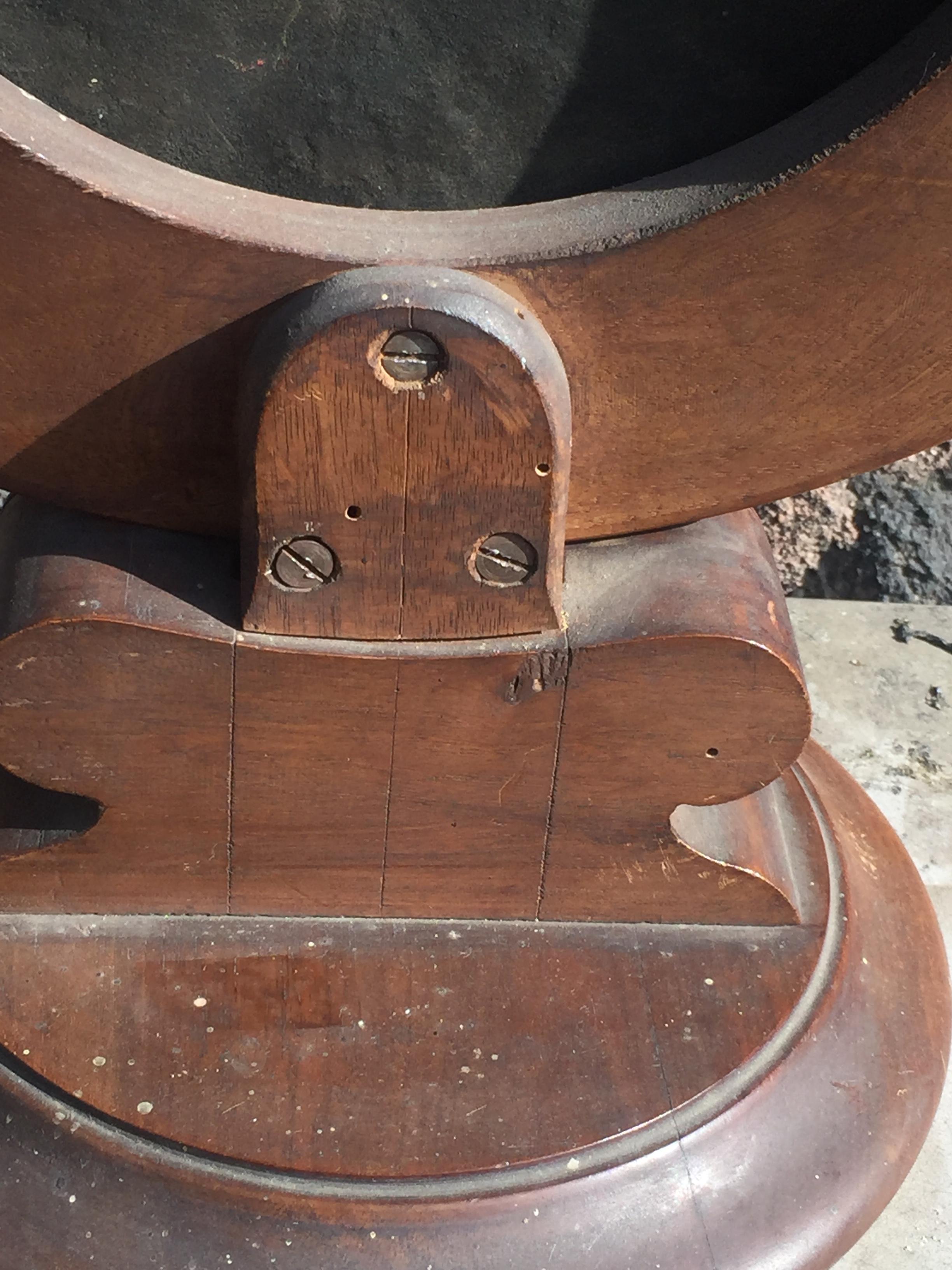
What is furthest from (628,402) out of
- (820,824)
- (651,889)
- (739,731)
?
(820,824)

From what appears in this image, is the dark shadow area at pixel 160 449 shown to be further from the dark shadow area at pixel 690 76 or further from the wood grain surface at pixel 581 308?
the dark shadow area at pixel 690 76

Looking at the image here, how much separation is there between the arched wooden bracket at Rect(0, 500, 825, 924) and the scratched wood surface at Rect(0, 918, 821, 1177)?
32mm

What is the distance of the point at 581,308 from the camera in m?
1.00

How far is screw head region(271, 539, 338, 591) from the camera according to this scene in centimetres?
108

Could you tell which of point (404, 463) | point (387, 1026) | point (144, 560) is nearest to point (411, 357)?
point (404, 463)

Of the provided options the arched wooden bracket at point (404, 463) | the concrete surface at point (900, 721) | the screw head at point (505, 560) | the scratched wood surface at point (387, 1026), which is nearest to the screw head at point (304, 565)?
the arched wooden bracket at point (404, 463)

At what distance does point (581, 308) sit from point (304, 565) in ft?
0.94

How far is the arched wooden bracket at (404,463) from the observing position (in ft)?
3.15

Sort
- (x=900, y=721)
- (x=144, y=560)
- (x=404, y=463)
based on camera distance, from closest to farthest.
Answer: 1. (x=404, y=463)
2. (x=144, y=560)
3. (x=900, y=721)

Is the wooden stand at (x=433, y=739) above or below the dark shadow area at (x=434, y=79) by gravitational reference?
below

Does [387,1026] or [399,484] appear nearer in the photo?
[399,484]

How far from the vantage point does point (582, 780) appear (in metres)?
1.26

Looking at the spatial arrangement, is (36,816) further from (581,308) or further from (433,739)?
(581,308)

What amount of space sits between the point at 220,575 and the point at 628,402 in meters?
0.36
